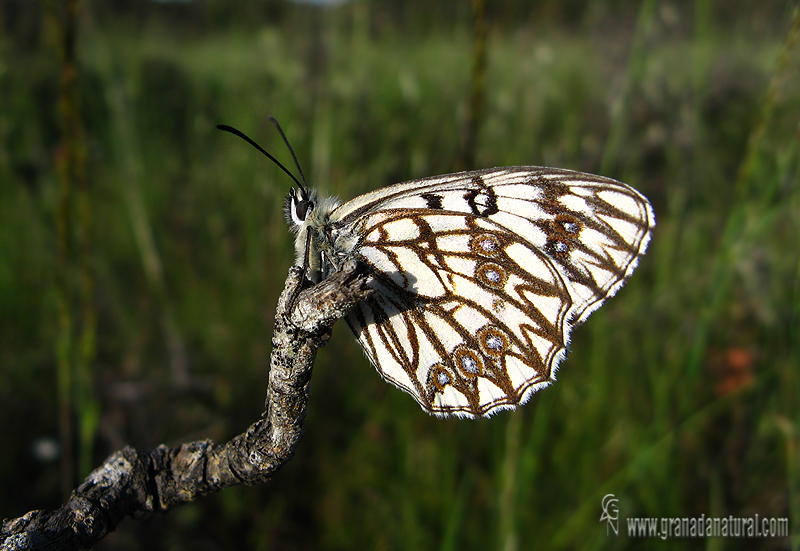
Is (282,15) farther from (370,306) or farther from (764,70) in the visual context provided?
(764,70)

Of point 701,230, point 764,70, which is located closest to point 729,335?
point 701,230

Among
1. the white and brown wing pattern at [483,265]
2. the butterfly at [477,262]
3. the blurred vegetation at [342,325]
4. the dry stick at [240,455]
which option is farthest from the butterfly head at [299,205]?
the dry stick at [240,455]

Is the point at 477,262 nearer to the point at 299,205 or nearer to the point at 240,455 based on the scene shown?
the point at 299,205

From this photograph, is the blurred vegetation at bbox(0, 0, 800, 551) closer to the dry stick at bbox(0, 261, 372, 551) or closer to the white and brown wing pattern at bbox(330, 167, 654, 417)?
the white and brown wing pattern at bbox(330, 167, 654, 417)

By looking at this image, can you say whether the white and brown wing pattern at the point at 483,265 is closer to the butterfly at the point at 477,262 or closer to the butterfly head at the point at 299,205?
the butterfly at the point at 477,262

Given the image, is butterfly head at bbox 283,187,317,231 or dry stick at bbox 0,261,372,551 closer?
dry stick at bbox 0,261,372,551

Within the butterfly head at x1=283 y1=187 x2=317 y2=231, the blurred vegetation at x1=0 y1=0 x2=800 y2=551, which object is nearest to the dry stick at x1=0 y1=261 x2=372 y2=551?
the butterfly head at x1=283 y1=187 x2=317 y2=231

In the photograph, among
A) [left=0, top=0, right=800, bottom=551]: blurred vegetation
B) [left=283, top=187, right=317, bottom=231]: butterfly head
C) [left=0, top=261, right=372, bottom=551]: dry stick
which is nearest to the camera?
[left=0, top=261, right=372, bottom=551]: dry stick
